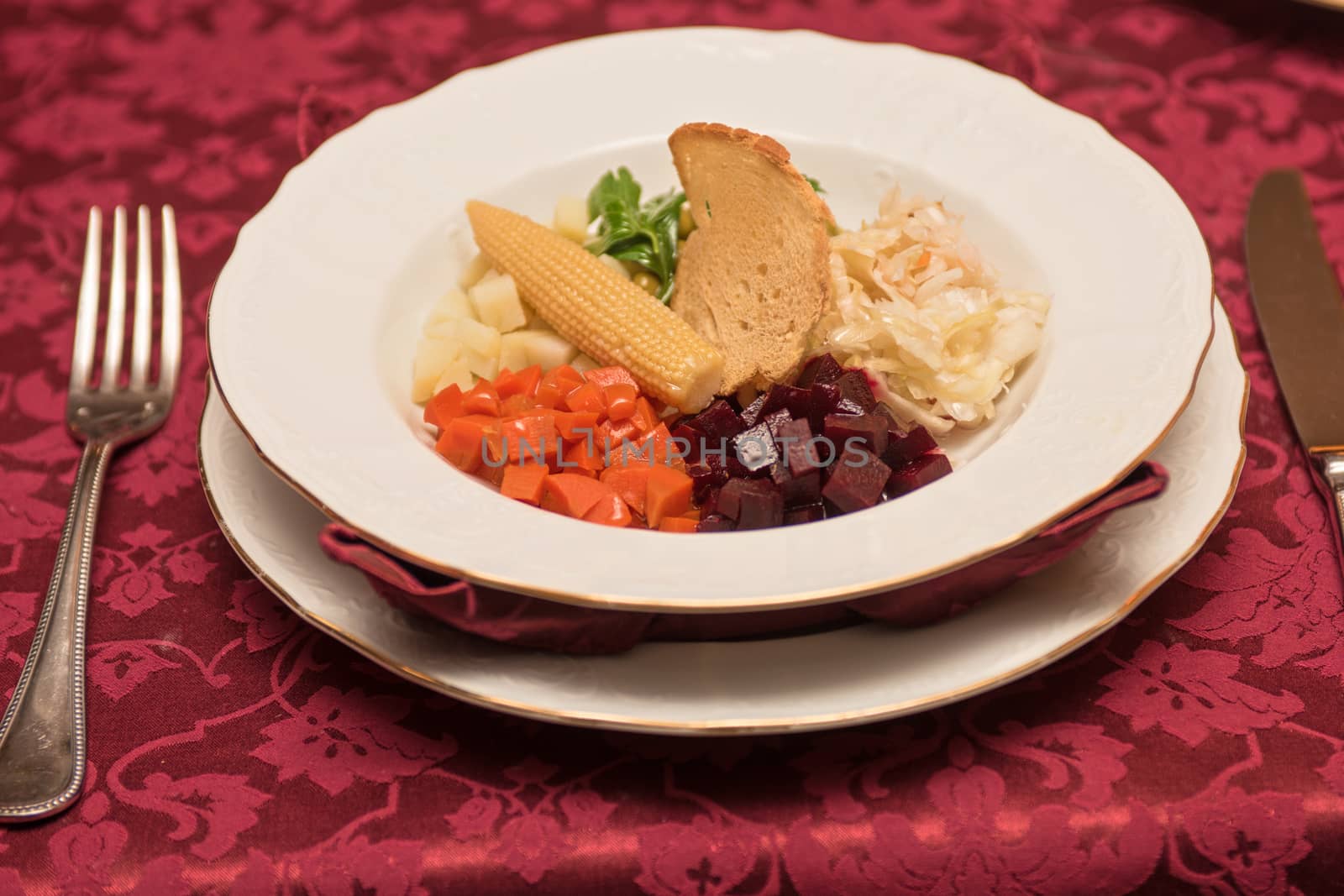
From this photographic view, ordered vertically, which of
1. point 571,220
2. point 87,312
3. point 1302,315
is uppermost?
point 1302,315

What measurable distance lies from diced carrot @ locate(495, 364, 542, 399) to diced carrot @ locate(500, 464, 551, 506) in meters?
0.36

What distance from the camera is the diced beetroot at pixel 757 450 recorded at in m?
2.60

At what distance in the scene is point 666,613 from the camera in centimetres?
206

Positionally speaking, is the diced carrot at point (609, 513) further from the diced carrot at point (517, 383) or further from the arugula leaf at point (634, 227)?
the arugula leaf at point (634, 227)

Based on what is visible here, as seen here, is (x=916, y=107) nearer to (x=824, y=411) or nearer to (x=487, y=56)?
(x=824, y=411)

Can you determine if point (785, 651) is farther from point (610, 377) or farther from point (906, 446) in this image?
point (610, 377)

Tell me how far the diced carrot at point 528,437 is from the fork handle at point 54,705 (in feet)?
3.49

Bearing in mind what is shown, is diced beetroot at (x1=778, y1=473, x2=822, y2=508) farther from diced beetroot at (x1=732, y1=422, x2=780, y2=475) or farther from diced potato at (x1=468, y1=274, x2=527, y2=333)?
Result: diced potato at (x1=468, y1=274, x2=527, y2=333)

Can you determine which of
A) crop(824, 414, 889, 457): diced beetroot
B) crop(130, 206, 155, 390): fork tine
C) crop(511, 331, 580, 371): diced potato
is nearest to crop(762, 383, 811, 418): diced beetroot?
crop(824, 414, 889, 457): diced beetroot

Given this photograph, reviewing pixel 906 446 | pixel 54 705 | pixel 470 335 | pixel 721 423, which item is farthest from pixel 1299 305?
pixel 54 705

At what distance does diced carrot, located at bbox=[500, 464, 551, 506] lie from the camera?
2.63 m

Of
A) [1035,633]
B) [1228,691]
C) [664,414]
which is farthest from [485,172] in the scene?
[1228,691]

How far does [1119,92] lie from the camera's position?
4.29 meters

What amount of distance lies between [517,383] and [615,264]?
28.5 inches
